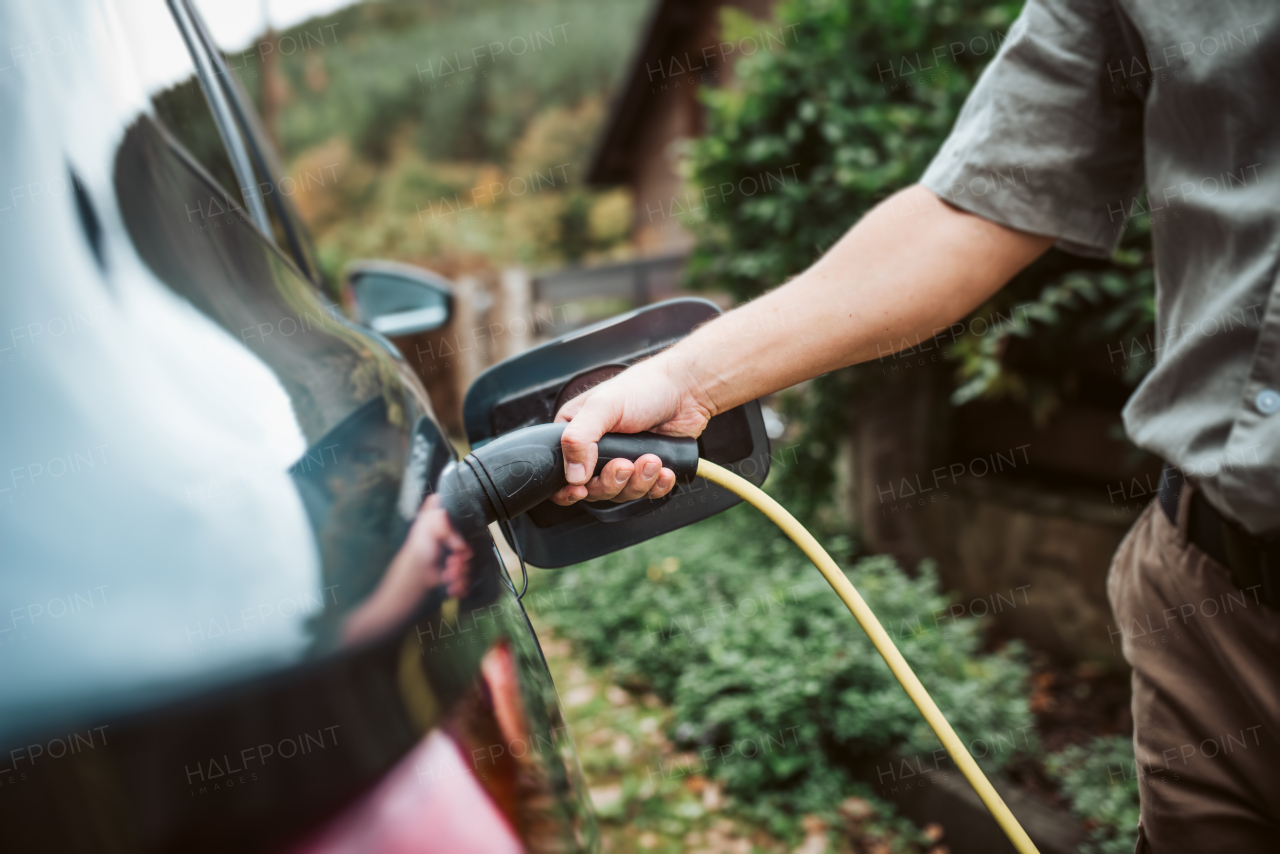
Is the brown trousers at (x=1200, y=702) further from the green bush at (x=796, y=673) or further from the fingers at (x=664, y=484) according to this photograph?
the green bush at (x=796, y=673)

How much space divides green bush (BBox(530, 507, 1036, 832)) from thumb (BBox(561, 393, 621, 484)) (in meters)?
1.92

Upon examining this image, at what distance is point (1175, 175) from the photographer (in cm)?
109

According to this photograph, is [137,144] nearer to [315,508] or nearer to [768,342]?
[315,508]

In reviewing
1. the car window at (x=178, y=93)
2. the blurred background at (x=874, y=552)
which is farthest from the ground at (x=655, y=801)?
the car window at (x=178, y=93)

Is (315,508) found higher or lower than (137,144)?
lower

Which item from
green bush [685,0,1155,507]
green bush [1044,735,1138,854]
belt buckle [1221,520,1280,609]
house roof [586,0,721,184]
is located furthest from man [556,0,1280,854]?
house roof [586,0,721,184]

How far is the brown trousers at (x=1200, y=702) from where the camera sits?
1093mm

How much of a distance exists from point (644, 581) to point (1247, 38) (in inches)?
137

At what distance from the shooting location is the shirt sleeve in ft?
3.94

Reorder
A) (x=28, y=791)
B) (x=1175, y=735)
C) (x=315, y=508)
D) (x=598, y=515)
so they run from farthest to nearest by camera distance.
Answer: (x=1175, y=735)
(x=598, y=515)
(x=315, y=508)
(x=28, y=791)

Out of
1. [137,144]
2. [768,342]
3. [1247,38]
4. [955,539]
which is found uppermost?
[137,144]

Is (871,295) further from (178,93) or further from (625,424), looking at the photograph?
(178,93)

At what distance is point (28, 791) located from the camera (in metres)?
0.63

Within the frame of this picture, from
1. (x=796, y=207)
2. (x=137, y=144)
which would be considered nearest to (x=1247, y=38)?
(x=137, y=144)
